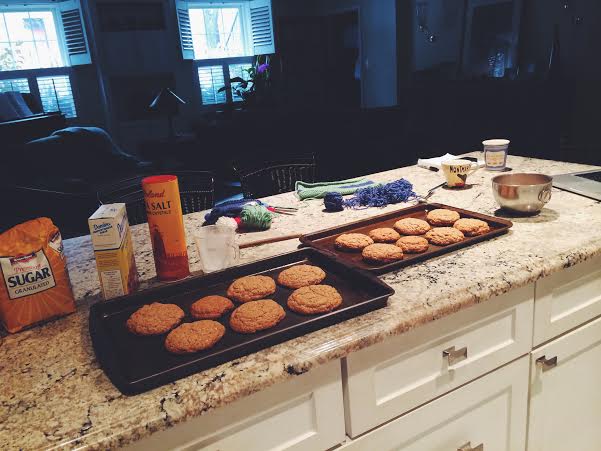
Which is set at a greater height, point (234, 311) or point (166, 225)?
point (166, 225)

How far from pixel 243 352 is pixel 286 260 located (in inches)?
15.1

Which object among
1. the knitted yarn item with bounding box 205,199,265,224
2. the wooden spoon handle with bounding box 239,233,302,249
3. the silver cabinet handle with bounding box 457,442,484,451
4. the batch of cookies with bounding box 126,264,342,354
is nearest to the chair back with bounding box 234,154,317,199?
the knitted yarn item with bounding box 205,199,265,224

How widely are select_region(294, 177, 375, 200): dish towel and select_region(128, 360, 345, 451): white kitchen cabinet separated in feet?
3.43

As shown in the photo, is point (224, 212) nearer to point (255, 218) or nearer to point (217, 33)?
point (255, 218)

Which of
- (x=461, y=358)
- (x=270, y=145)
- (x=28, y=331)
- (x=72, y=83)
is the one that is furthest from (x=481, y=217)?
(x=72, y=83)

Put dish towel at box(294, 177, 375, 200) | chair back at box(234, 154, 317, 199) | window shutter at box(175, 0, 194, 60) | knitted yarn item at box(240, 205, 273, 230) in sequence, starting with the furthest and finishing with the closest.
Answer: window shutter at box(175, 0, 194, 60) → chair back at box(234, 154, 317, 199) → dish towel at box(294, 177, 375, 200) → knitted yarn item at box(240, 205, 273, 230)

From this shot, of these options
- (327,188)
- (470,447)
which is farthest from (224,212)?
(470,447)

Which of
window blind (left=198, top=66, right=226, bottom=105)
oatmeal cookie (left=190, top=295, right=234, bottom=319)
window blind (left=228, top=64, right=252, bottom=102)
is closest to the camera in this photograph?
oatmeal cookie (left=190, top=295, right=234, bottom=319)

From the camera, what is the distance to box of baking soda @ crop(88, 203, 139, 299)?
1.03m

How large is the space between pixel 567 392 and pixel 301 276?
833 mm

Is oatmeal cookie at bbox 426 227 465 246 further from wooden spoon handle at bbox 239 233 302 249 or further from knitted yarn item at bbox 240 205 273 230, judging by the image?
knitted yarn item at bbox 240 205 273 230

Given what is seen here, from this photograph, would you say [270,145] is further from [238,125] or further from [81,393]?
[81,393]

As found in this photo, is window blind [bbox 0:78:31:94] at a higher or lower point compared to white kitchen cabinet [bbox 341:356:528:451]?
higher

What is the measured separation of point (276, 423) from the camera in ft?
2.88
